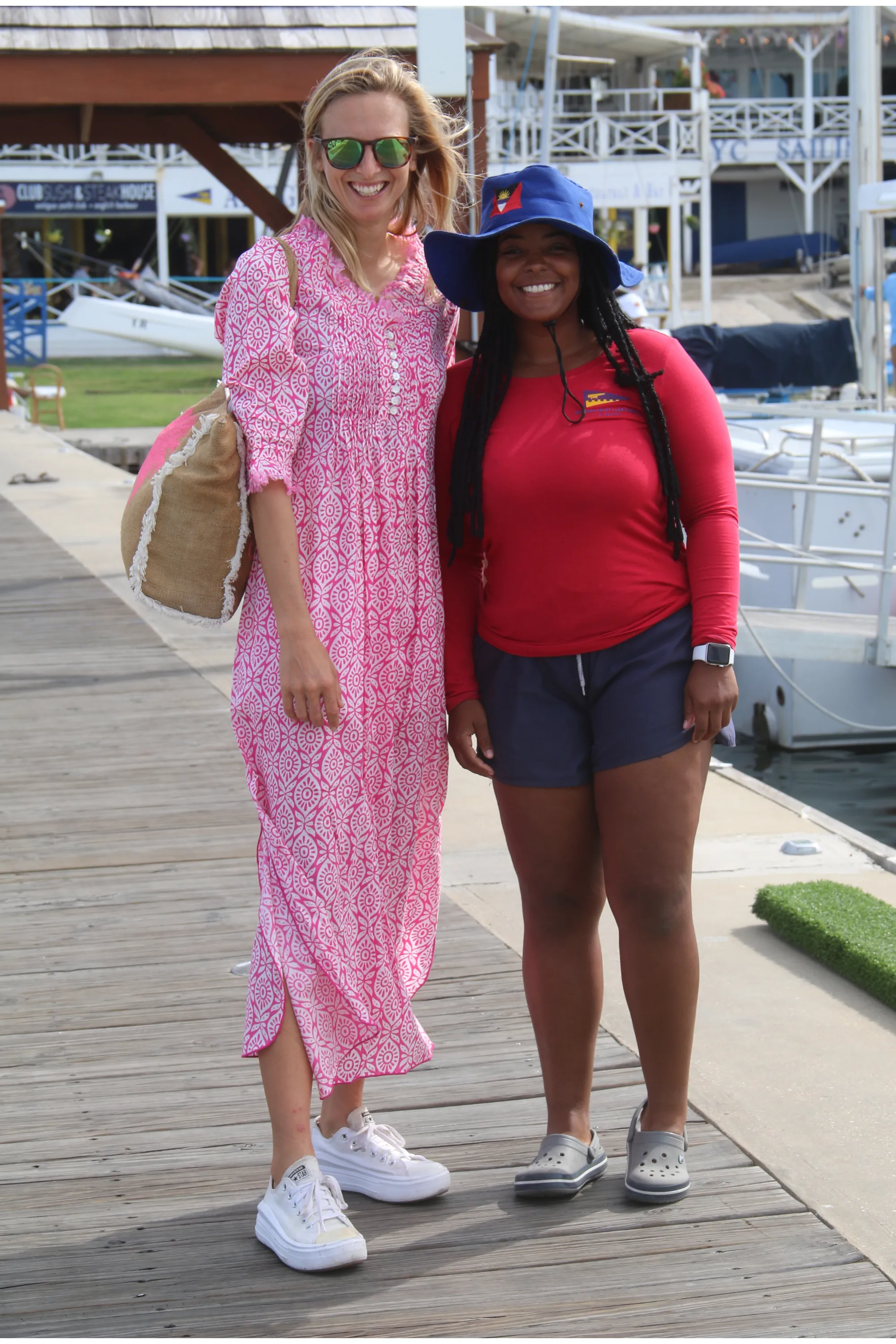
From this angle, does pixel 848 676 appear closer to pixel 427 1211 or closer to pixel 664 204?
pixel 427 1211

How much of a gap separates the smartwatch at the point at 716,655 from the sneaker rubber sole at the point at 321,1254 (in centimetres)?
109

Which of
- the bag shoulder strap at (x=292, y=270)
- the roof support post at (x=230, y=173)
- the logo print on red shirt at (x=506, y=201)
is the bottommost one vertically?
the bag shoulder strap at (x=292, y=270)

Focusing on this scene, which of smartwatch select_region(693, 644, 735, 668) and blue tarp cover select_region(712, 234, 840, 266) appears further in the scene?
blue tarp cover select_region(712, 234, 840, 266)

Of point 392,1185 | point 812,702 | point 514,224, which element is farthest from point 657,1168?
point 812,702

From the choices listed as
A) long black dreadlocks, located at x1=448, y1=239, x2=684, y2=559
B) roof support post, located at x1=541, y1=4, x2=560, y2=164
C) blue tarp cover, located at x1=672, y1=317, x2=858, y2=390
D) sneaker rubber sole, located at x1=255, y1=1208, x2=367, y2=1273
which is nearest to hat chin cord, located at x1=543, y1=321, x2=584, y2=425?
long black dreadlocks, located at x1=448, y1=239, x2=684, y2=559

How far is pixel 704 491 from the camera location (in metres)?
2.65

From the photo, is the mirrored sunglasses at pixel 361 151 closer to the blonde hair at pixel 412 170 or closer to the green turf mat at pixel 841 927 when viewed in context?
the blonde hair at pixel 412 170

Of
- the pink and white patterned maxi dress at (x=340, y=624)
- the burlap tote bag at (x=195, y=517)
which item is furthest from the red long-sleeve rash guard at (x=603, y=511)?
the burlap tote bag at (x=195, y=517)

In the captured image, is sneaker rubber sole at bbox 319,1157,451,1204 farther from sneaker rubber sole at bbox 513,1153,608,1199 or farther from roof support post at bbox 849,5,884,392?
roof support post at bbox 849,5,884,392

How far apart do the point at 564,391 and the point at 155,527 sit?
72cm

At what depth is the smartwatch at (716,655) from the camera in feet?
8.54

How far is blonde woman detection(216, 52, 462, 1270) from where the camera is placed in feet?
8.29

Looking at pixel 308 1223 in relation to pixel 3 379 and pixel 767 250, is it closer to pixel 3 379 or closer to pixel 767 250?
pixel 3 379

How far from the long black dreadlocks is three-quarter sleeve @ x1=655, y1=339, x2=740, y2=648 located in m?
0.03
